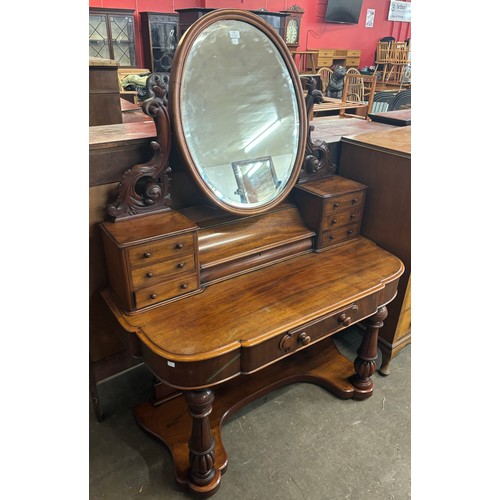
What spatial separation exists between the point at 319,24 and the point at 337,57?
754mm

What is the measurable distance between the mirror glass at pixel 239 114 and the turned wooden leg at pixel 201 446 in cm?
62

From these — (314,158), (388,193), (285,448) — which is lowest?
(285,448)

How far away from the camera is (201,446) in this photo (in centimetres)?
127

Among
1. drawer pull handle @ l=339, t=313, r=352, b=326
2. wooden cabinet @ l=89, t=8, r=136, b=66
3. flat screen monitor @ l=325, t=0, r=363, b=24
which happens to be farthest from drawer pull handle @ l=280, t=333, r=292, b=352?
flat screen monitor @ l=325, t=0, r=363, b=24

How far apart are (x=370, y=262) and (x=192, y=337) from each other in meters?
0.79

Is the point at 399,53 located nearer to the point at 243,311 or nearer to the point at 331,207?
the point at 331,207

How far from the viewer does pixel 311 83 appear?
147 centimetres

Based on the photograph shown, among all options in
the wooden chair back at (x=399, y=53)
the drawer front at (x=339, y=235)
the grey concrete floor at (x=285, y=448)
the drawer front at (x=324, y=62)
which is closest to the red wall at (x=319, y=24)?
the drawer front at (x=324, y=62)

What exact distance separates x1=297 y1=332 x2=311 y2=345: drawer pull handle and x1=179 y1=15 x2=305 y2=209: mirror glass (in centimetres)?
48

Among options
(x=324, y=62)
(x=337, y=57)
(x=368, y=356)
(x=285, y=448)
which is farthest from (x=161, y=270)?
(x=337, y=57)

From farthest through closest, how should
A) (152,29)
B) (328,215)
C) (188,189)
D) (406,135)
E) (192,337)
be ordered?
(152,29)
(406,135)
(328,215)
(188,189)
(192,337)

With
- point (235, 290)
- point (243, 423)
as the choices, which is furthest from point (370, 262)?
point (243, 423)

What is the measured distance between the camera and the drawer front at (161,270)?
1.17 metres

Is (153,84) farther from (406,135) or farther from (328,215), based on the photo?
(406,135)
